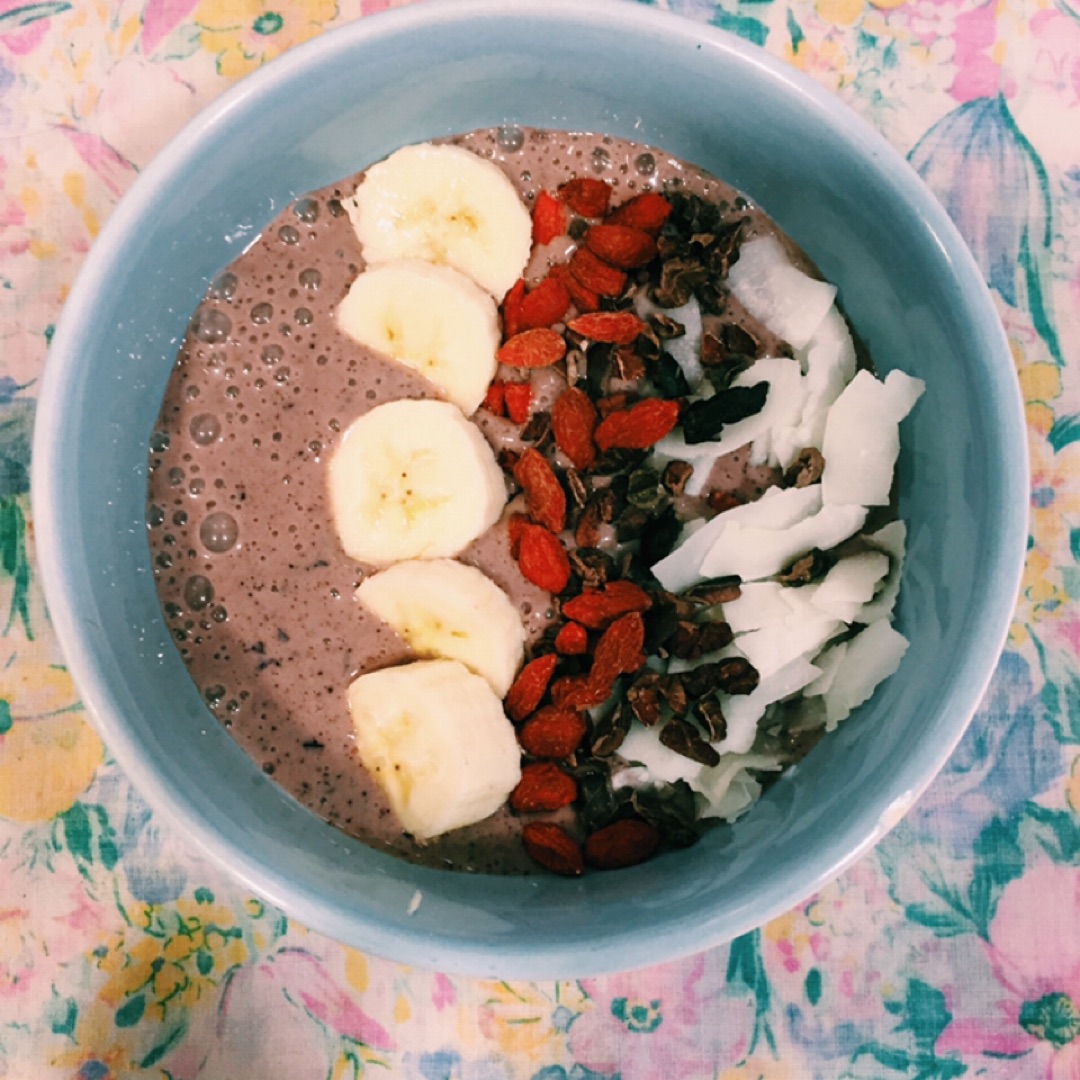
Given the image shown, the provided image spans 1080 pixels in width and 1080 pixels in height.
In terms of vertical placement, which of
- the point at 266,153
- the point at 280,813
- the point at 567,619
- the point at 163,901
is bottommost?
the point at 163,901

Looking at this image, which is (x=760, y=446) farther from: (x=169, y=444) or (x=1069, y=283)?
(x=169, y=444)

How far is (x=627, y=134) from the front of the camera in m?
0.83

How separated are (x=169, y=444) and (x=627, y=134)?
46 centimetres

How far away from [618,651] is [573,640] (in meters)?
0.04

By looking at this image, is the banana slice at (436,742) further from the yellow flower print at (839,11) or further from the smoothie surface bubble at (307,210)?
the yellow flower print at (839,11)

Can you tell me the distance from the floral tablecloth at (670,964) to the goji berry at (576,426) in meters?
0.35

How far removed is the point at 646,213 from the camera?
83cm

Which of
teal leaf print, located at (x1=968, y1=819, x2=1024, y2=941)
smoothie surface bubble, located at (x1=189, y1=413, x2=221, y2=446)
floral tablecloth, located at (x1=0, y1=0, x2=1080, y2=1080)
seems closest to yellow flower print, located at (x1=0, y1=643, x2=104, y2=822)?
floral tablecloth, located at (x1=0, y1=0, x2=1080, y2=1080)

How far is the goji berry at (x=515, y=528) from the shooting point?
842mm

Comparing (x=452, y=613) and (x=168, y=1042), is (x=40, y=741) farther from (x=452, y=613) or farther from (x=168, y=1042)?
(x=452, y=613)

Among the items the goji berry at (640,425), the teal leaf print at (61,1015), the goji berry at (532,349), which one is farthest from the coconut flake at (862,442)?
the teal leaf print at (61,1015)

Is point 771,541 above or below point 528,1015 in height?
above

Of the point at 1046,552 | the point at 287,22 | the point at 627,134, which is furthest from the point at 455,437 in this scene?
the point at 1046,552

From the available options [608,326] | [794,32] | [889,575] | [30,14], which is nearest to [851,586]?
[889,575]
